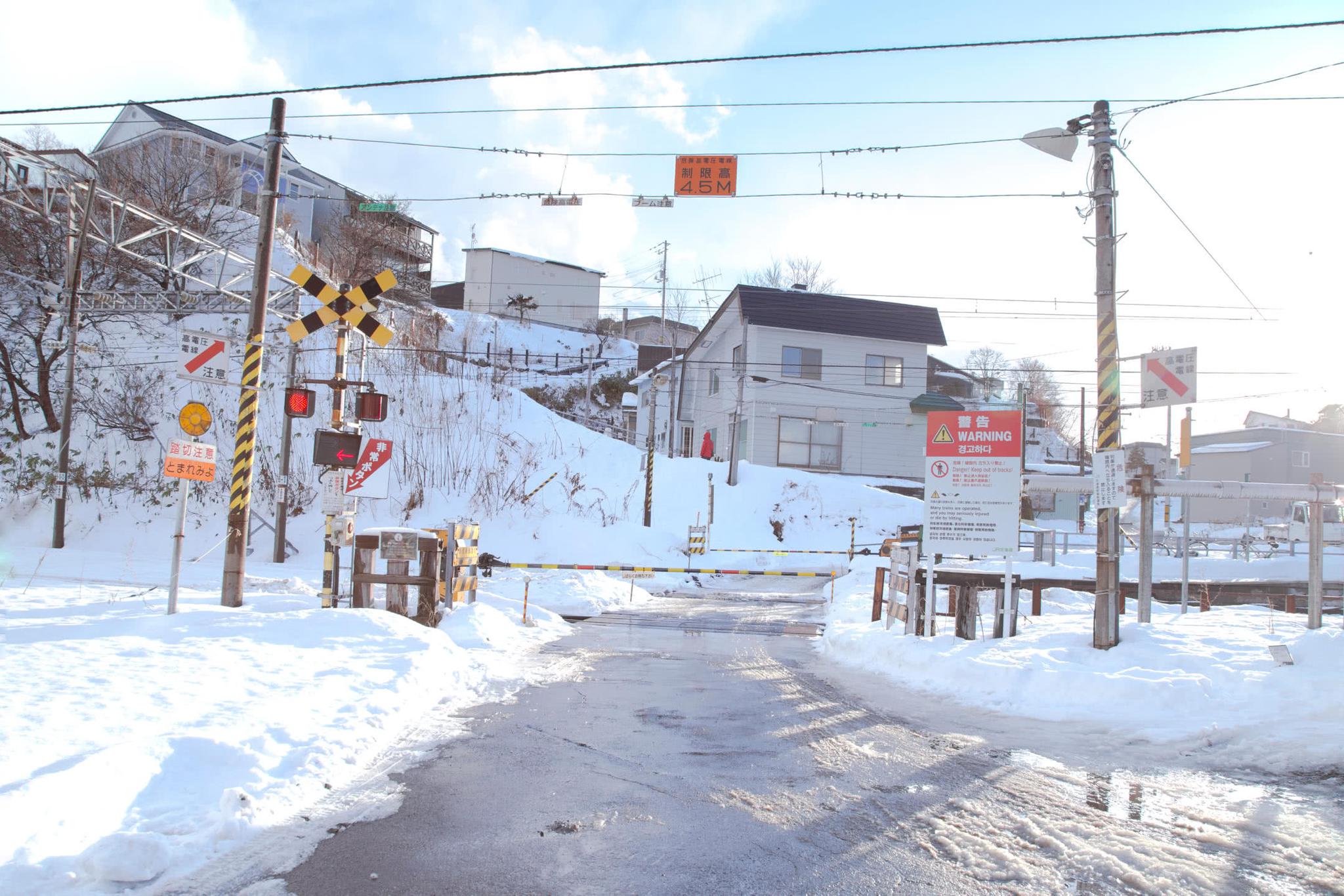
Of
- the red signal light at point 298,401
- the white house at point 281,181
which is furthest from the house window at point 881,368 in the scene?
the red signal light at point 298,401

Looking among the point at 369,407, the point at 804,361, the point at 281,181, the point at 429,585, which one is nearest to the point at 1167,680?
the point at 429,585

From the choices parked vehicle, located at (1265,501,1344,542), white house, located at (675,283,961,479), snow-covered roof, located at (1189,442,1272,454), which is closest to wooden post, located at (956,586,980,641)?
parked vehicle, located at (1265,501,1344,542)

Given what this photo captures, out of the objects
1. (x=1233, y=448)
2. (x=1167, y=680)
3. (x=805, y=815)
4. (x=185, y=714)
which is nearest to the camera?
(x=805, y=815)

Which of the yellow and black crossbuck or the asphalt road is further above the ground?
the yellow and black crossbuck

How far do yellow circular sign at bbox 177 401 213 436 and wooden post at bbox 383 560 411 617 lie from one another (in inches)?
109

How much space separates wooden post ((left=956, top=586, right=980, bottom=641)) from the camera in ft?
33.7

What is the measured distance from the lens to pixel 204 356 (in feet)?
34.6

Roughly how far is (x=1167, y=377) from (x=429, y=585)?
9516 mm

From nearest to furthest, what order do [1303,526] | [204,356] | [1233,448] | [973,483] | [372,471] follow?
[204,356], [973,483], [372,471], [1303,526], [1233,448]

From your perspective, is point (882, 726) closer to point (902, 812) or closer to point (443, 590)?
point (902, 812)

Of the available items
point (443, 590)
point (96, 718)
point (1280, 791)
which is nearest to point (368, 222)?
point (443, 590)

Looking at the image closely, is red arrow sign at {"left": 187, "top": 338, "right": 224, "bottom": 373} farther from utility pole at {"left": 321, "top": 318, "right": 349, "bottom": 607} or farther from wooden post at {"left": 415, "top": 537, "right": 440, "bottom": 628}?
wooden post at {"left": 415, "top": 537, "right": 440, "bottom": 628}

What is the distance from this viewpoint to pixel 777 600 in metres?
19.7

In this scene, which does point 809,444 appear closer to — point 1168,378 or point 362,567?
point 1168,378
